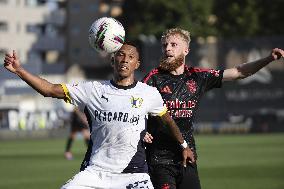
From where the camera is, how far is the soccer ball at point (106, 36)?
9.41m

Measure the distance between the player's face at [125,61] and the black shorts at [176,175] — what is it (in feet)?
5.05

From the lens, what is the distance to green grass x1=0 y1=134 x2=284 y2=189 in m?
20.0

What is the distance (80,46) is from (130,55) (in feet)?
306

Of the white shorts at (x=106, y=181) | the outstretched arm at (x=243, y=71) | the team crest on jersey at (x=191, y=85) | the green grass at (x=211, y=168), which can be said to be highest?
the outstretched arm at (x=243, y=71)

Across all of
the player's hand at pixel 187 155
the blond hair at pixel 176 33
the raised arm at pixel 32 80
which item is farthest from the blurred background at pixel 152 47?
the raised arm at pixel 32 80

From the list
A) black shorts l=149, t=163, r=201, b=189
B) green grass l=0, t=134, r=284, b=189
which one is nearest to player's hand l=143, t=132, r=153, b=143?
black shorts l=149, t=163, r=201, b=189

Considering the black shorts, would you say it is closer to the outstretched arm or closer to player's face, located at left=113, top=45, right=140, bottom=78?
the outstretched arm

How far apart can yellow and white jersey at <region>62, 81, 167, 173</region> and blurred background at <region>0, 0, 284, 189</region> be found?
4.05 meters

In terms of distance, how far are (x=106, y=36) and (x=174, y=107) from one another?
1497 mm

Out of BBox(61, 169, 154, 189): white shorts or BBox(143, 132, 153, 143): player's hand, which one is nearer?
BBox(61, 169, 154, 189): white shorts

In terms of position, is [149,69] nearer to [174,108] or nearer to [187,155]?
[174,108]

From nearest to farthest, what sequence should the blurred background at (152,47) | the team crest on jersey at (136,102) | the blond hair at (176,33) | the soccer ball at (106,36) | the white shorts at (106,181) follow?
the white shorts at (106,181) < the team crest on jersey at (136,102) < the soccer ball at (106,36) < the blond hair at (176,33) < the blurred background at (152,47)

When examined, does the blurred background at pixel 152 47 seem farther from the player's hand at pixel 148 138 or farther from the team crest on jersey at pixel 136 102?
the team crest on jersey at pixel 136 102

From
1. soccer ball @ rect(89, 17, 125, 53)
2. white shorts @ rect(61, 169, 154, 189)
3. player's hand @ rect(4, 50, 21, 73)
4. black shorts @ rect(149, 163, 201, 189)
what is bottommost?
black shorts @ rect(149, 163, 201, 189)
